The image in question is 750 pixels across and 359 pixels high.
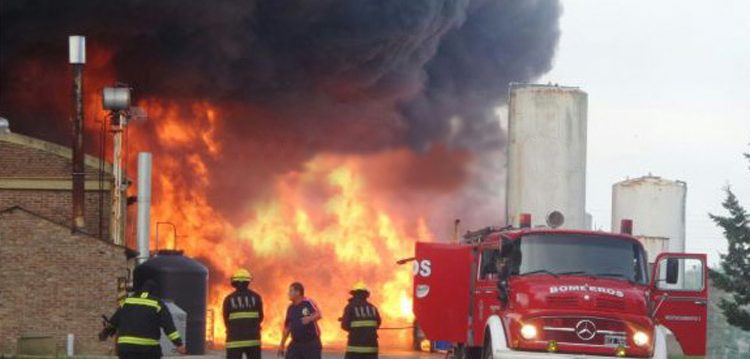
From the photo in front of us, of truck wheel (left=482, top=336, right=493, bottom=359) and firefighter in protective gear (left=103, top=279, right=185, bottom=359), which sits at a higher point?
firefighter in protective gear (left=103, top=279, right=185, bottom=359)

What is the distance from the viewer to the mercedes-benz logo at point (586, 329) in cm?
1769

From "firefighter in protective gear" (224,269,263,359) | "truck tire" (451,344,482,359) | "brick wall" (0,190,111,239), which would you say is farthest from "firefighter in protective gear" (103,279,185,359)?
"brick wall" (0,190,111,239)

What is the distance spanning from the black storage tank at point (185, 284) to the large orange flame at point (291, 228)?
341 inches

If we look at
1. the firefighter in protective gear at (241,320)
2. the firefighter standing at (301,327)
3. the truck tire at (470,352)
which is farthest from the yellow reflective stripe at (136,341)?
the truck tire at (470,352)

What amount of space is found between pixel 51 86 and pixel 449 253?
2956cm

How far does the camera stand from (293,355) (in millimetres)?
18672

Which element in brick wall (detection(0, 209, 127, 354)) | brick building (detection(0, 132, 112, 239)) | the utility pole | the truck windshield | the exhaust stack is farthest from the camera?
brick building (detection(0, 132, 112, 239))

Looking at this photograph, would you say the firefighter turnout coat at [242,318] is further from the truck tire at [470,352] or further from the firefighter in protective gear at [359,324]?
the truck tire at [470,352]

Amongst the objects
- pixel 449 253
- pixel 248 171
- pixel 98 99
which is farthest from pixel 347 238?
pixel 449 253

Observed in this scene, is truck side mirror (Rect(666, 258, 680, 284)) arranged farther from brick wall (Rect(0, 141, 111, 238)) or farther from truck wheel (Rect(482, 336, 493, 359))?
brick wall (Rect(0, 141, 111, 238))

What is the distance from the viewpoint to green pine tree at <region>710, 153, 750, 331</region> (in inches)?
1785

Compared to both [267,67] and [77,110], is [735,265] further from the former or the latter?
[77,110]

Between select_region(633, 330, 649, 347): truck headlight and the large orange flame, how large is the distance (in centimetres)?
2745

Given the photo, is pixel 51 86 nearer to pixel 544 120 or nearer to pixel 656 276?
pixel 544 120
